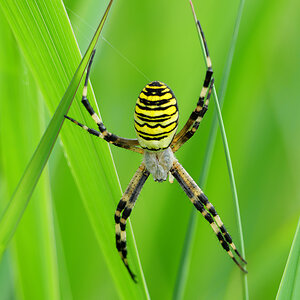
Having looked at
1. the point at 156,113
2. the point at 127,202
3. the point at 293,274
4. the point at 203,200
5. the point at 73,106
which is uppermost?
the point at 73,106

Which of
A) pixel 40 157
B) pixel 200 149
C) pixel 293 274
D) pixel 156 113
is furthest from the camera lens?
pixel 200 149

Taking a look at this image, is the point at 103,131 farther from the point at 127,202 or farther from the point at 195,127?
the point at 127,202

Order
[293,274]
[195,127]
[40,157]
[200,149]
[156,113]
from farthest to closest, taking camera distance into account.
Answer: [200,149], [195,127], [156,113], [293,274], [40,157]

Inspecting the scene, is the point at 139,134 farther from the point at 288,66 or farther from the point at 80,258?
the point at 288,66

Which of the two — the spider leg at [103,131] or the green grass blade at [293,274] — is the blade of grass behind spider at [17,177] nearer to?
the spider leg at [103,131]

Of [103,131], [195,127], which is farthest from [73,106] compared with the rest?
[195,127]

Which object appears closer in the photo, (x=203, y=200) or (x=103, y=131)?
(x=103, y=131)

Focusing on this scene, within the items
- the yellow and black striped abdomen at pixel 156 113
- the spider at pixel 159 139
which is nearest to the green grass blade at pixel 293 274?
the spider at pixel 159 139
